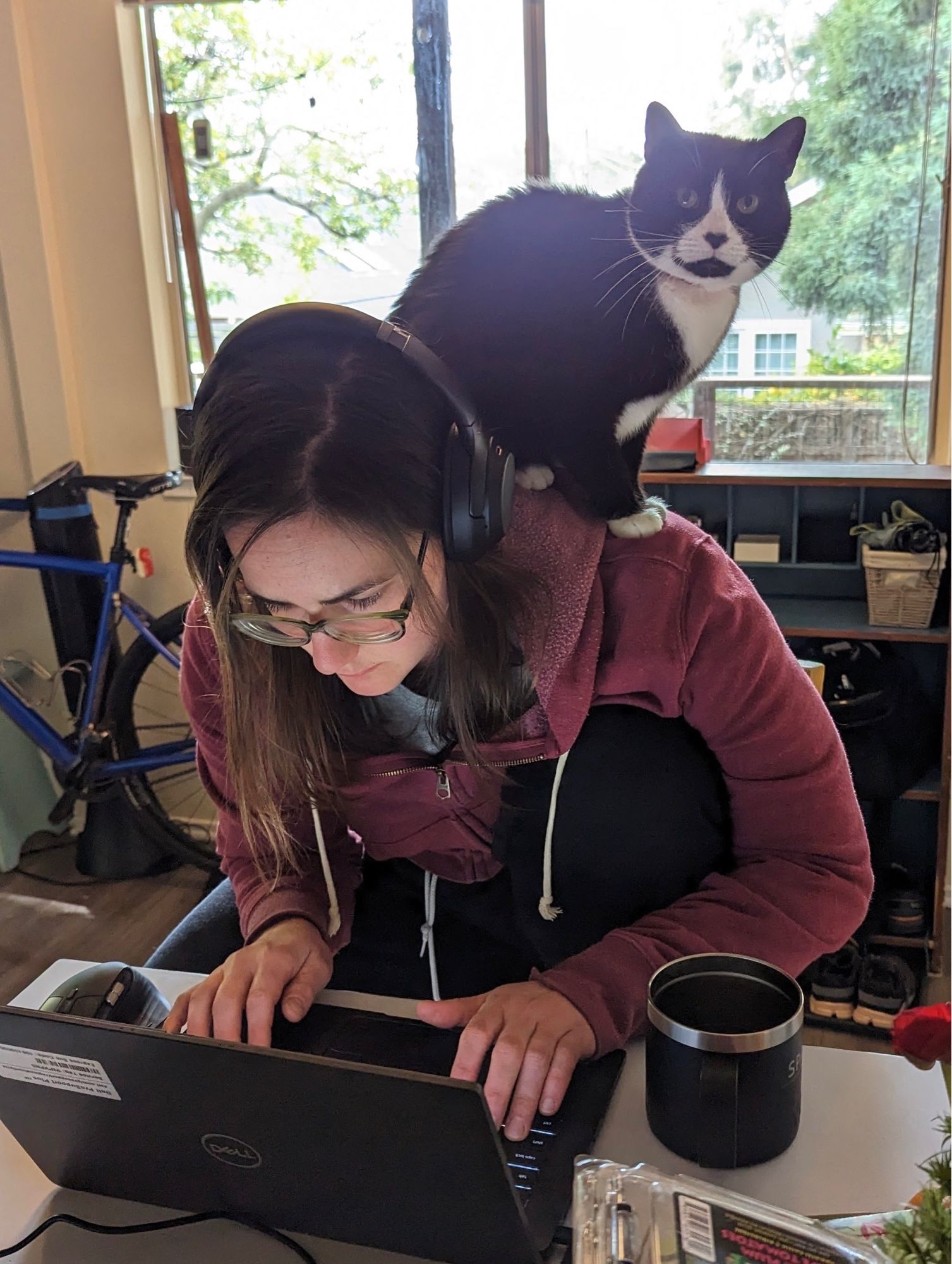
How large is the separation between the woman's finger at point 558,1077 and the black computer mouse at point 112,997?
297 mm

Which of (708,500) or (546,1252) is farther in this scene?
(708,500)

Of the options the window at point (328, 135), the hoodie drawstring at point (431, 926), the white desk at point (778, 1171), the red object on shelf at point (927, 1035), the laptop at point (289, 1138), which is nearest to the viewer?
the red object on shelf at point (927, 1035)

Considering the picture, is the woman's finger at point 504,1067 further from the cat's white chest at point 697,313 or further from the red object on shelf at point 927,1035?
the cat's white chest at point 697,313

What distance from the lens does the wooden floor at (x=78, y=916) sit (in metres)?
1.97

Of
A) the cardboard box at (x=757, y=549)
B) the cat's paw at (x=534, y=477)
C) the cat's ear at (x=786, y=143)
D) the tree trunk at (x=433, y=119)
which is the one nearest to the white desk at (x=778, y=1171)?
the cat's paw at (x=534, y=477)

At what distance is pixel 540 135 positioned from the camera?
6.68 ft

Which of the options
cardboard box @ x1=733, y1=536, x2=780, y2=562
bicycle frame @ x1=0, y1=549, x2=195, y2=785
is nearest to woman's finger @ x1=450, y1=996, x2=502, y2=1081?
cardboard box @ x1=733, y1=536, x2=780, y2=562

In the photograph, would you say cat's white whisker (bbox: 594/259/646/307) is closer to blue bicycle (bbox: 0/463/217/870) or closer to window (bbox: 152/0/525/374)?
window (bbox: 152/0/525/374)

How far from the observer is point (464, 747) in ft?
2.92

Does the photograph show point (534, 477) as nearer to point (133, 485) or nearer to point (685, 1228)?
point (685, 1228)

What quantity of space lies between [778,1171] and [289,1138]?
31cm

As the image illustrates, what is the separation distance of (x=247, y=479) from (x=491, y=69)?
1.65 m

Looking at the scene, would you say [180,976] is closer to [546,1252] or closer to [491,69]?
[546,1252]

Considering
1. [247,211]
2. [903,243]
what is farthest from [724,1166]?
[247,211]
